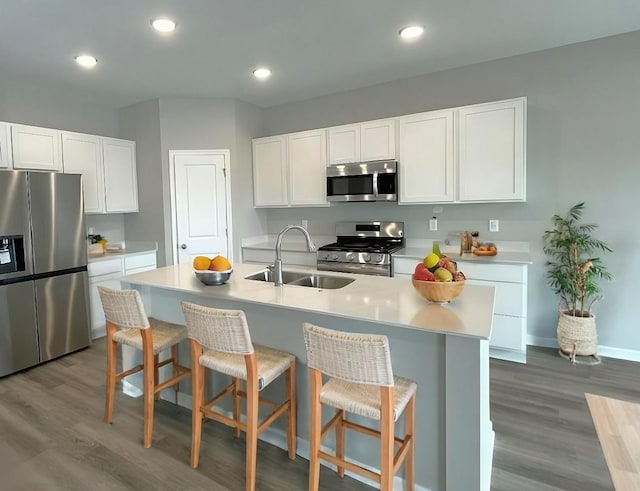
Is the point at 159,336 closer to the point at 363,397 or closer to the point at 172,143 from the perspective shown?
the point at 363,397

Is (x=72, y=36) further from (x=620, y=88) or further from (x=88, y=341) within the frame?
(x=620, y=88)

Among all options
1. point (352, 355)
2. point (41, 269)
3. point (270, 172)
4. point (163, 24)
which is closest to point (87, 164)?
point (41, 269)

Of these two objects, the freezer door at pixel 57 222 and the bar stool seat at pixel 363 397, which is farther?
the freezer door at pixel 57 222

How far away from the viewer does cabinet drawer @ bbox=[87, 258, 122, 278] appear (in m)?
3.90

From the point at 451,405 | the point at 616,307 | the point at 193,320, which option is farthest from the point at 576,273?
the point at 193,320

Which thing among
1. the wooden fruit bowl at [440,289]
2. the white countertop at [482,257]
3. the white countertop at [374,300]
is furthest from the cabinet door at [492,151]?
the wooden fruit bowl at [440,289]

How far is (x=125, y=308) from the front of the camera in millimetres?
2164

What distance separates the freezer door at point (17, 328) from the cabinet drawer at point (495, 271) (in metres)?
3.80

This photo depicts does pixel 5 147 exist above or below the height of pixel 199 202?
above

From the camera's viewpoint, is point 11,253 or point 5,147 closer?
point 11,253

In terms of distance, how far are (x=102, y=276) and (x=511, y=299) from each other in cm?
405

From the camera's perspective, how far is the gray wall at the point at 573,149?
315 centimetres

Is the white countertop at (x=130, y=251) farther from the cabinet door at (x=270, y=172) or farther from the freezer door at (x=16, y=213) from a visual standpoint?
the cabinet door at (x=270, y=172)

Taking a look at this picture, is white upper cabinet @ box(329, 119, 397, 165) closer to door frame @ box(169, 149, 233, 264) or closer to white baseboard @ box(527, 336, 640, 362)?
door frame @ box(169, 149, 233, 264)
